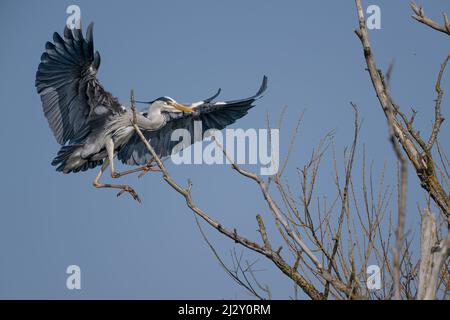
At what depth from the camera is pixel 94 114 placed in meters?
8.18

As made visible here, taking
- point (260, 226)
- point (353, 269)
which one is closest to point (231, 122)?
point (260, 226)

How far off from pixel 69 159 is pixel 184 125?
5.13 feet

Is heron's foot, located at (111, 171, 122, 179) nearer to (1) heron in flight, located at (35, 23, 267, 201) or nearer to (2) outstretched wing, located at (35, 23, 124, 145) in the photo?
(1) heron in flight, located at (35, 23, 267, 201)

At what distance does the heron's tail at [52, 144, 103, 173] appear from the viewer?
27.3 ft

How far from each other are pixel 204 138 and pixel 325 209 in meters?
3.84

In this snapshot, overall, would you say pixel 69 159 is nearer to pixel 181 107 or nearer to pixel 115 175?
pixel 115 175

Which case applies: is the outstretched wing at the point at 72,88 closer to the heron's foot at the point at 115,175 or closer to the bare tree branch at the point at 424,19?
the heron's foot at the point at 115,175

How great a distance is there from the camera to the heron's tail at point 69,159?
831 cm

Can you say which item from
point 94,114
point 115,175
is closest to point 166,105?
point 94,114

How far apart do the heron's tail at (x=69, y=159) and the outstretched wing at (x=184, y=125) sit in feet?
2.62
